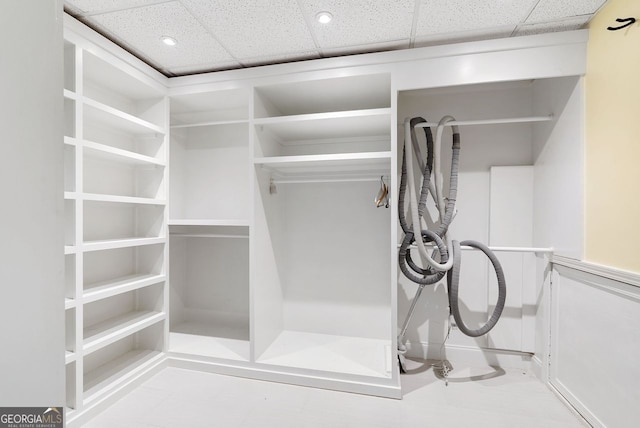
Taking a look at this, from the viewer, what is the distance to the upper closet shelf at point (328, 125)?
191 centimetres

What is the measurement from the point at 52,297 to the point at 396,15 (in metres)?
1.92

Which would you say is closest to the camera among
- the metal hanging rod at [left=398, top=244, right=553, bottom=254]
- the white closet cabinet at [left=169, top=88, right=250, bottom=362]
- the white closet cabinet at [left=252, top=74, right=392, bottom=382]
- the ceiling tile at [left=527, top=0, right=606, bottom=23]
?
the ceiling tile at [left=527, top=0, right=606, bottom=23]

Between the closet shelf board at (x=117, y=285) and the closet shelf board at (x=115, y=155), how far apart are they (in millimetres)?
870

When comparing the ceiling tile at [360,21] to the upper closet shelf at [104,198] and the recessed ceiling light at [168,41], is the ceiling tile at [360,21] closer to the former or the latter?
the recessed ceiling light at [168,41]

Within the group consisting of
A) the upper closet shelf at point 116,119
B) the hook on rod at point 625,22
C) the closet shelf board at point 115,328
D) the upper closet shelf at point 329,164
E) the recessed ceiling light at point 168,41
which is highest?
the recessed ceiling light at point 168,41

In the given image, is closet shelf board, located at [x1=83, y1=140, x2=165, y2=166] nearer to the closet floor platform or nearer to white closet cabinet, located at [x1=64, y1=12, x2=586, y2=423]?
white closet cabinet, located at [x1=64, y1=12, x2=586, y2=423]

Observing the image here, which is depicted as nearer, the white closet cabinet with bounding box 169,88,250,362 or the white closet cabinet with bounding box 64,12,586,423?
the white closet cabinet with bounding box 64,12,586,423

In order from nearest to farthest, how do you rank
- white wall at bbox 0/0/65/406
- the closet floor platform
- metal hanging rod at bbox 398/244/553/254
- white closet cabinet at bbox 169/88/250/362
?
white wall at bbox 0/0/65/406, the closet floor platform, metal hanging rod at bbox 398/244/553/254, white closet cabinet at bbox 169/88/250/362

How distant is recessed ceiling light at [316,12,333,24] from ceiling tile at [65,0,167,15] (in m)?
0.86

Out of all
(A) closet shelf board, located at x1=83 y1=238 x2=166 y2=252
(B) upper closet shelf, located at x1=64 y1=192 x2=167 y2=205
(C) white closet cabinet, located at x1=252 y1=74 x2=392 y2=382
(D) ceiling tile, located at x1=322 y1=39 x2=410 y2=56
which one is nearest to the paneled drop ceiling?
(D) ceiling tile, located at x1=322 y1=39 x2=410 y2=56

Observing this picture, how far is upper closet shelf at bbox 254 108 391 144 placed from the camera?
1914 millimetres

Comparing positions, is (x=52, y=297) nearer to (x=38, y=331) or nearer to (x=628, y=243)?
(x=38, y=331)

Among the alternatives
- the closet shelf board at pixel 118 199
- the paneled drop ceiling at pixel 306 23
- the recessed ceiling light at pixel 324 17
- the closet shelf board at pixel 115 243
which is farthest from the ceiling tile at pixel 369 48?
the closet shelf board at pixel 115 243

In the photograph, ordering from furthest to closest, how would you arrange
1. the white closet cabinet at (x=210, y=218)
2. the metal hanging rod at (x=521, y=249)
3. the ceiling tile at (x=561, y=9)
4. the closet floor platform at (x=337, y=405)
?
the white closet cabinet at (x=210, y=218) → the metal hanging rod at (x=521, y=249) → the closet floor platform at (x=337, y=405) → the ceiling tile at (x=561, y=9)
